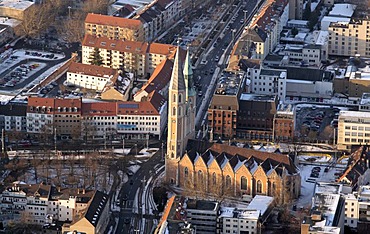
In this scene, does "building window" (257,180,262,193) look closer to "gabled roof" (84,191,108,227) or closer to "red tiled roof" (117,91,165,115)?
"gabled roof" (84,191,108,227)

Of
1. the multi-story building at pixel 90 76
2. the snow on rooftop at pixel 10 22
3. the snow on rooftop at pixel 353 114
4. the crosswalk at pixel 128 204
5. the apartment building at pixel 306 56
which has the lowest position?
the crosswalk at pixel 128 204

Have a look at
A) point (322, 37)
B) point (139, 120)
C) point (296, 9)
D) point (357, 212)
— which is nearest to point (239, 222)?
point (357, 212)

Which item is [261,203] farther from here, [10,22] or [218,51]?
[10,22]

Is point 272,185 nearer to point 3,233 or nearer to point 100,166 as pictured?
point 100,166

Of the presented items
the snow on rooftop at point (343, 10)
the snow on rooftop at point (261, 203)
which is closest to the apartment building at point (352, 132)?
the snow on rooftop at point (261, 203)

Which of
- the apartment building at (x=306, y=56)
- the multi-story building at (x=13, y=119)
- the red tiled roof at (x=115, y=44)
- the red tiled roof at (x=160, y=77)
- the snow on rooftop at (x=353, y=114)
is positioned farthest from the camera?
the apartment building at (x=306, y=56)

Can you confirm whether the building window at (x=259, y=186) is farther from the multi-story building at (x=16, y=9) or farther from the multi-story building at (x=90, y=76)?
the multi-story building at (x=16, y=9)
